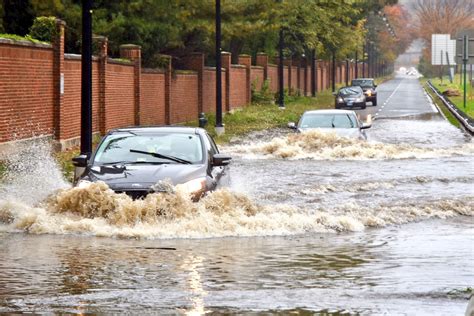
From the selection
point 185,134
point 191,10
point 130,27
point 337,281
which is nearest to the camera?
point 337,281

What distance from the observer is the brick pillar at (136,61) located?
1604 inches

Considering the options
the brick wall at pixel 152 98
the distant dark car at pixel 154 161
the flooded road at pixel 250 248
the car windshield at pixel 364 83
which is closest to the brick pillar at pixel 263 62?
the car windshield at pixel 364 83

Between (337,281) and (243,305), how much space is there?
1802mm

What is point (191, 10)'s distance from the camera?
169 feet

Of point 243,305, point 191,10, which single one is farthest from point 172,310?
point 191,10

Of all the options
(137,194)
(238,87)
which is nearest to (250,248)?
(137,194)

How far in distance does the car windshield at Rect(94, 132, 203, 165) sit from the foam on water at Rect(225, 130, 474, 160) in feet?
50.8

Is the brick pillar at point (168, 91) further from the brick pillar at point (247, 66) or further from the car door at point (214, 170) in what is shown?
the car door at point (214, 170)

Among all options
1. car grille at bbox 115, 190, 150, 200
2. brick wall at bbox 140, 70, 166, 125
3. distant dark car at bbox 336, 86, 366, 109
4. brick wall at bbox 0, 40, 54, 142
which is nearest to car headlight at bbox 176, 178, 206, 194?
car grille at bbox 115, 190, 150, 200

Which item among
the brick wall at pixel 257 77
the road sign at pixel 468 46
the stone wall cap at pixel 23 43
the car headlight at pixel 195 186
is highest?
the road sign at pixel 468 46

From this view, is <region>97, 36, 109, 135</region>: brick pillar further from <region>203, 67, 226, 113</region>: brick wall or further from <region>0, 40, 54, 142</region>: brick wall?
<region>203, 67, 226, 113</region>: brick wall

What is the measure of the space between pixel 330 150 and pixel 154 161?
1648 cm

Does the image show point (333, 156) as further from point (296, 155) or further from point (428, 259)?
point (428, 259)

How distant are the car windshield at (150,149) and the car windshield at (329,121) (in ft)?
55.7
